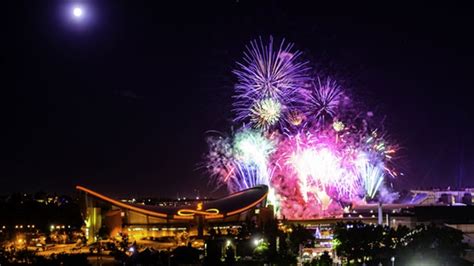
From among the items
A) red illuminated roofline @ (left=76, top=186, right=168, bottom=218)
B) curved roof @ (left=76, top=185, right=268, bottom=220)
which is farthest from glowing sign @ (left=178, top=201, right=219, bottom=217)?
red illuminated roofline @ (left=76, top=186, right=168, bottom=218)

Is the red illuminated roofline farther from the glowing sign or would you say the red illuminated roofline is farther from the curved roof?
the glowing sign

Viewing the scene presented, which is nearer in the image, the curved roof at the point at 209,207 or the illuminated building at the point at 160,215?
the illuminated building at the point at 160,215

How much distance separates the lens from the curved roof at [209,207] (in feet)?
155

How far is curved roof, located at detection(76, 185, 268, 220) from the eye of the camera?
47.4 m

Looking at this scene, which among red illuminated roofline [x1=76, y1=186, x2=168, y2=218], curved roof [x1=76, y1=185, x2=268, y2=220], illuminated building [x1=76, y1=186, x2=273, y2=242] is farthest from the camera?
curved roof [x1=76, y1=185, x2=268, y2=220]

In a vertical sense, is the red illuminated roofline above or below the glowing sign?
above

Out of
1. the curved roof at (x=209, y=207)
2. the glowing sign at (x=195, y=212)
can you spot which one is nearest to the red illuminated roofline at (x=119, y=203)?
the curved roof at (x=209, y=207)

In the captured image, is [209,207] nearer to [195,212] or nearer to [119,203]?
[195,212]

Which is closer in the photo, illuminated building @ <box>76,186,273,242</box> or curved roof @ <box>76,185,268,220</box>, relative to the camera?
illuminated building @ <box>76,186,273,242</box>

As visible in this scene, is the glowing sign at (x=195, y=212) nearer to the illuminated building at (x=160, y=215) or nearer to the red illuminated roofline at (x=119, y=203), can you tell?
the illuminated building at (x=160, y=215)

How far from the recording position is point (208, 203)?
50.8 m

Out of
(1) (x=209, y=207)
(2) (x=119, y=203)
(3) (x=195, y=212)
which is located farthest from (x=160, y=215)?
(1) (x=209, y=207)

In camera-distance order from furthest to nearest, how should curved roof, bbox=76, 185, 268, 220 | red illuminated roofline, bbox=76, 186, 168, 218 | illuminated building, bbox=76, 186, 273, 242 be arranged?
curved roof, bbox=76, 185, 268, 220 → illuminated building, bbox=76, 186, 273, 242 → red illuminated roofline, bbox=76, 186, 168, 218

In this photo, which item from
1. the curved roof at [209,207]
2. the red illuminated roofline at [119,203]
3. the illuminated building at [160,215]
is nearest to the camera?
the red illuminated roofline at [119,203]
